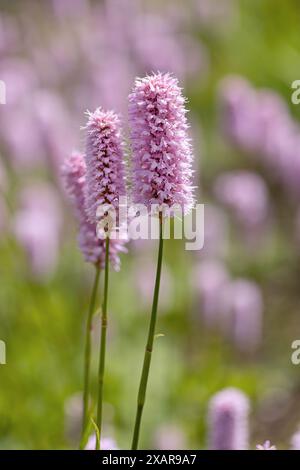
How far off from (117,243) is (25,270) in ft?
7.17

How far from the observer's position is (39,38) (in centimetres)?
720

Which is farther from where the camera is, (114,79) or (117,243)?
(114,79)

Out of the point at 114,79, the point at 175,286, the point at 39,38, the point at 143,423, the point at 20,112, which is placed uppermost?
the point at 39,38

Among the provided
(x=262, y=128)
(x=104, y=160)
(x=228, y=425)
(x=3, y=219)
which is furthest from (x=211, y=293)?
(x=104, y=160)

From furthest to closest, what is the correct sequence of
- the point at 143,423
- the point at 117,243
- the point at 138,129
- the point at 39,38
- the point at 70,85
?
the point at 39,38 → the point at 70,85 → the point at 143,423 → the point at 117,243 → the point at 138,129

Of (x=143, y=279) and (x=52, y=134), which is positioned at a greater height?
(x=52, y=134)

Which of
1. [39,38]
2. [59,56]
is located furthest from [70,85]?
[39,38]

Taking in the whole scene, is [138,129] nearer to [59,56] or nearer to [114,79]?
[114,79]

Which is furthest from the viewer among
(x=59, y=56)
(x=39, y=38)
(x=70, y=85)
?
(x=39, y=38)

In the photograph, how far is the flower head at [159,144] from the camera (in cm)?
187

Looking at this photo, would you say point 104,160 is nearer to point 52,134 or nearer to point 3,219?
point 52,134

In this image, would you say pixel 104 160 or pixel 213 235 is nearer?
pixel 104 160

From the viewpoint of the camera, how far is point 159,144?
187 cm

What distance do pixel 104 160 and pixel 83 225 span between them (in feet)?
1.31
